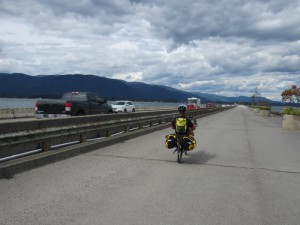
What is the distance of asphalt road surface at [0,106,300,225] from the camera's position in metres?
4.66

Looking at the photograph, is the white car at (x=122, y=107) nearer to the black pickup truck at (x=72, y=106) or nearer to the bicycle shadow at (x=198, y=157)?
the black pickup truck at (x=72, y=106)

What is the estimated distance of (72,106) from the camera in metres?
17.3

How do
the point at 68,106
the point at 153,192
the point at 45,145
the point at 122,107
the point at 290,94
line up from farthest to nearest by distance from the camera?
the point at 290,94, the point at 122,107, the point at 68,106, the point at 45,145, the point at 153,192

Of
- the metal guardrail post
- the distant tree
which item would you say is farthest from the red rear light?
the distant tree

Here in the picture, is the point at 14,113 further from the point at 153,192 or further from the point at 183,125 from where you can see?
the point at 153,192

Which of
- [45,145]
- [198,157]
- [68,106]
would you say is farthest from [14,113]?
[198,157]

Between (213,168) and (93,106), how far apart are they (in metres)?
12.4

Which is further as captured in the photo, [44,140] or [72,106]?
[72,106]

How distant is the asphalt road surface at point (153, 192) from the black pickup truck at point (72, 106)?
7813mm

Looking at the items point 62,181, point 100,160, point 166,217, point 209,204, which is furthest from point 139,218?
point 100,160

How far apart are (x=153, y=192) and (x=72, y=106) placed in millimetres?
12181

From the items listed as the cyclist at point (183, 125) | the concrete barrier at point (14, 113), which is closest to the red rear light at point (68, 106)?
the cyclist at point (183, 125)

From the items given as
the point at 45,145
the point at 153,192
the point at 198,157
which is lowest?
the point at 198,157

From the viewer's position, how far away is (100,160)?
29.2 ft
